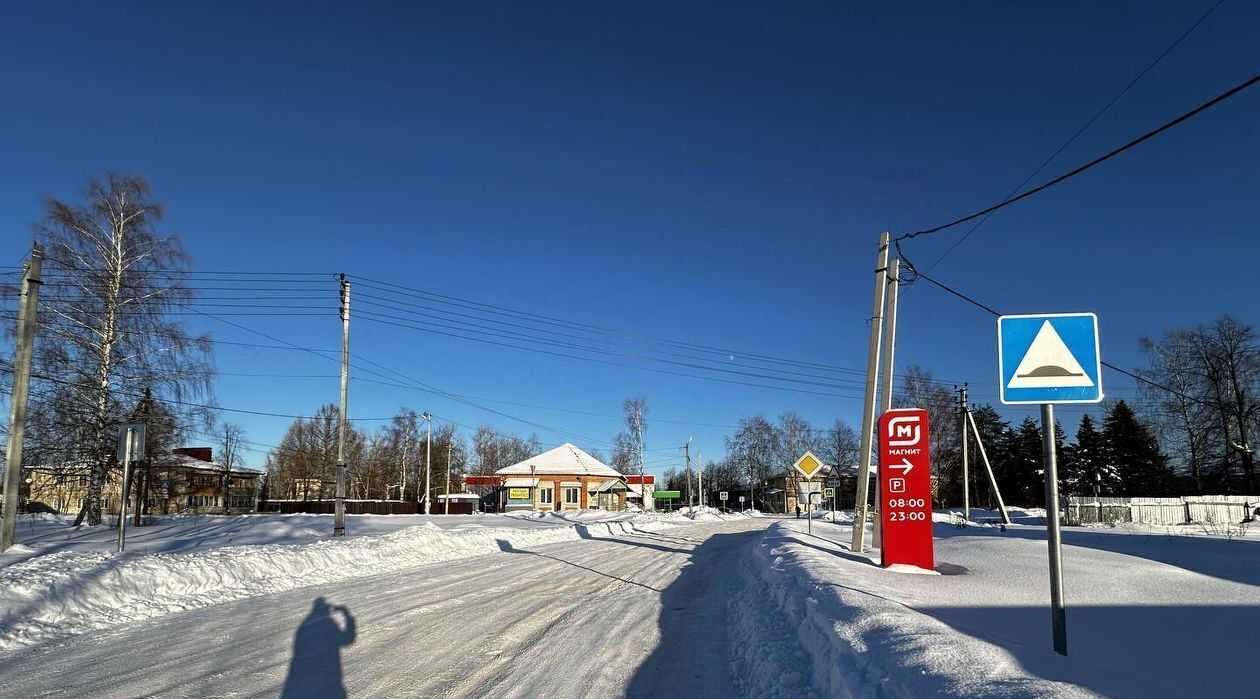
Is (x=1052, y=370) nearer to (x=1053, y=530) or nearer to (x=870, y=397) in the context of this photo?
(x=1053, y=530)

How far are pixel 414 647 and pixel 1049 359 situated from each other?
22.5 ft

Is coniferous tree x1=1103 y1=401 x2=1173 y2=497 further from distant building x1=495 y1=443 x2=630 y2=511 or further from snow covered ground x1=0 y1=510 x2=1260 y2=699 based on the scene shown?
snow covered ground x1=0 y1=510 x2=1260 y2=699

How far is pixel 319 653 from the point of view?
25.6 ft

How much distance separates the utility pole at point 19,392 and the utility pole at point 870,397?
17.9m

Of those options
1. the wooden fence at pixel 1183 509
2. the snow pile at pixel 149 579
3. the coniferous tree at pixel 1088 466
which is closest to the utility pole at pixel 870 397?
the snow pile at pixel 149 579

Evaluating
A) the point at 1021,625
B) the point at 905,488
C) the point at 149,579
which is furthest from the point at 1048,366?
the point at 149,579

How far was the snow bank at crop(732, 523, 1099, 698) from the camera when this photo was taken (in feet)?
13.3

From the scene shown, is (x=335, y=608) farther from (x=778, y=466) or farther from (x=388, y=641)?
(x=778, y=466)

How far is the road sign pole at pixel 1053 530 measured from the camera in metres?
4.64

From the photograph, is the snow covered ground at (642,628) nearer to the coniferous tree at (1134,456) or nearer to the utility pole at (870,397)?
the utility pole at (870,397)

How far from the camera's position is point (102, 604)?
10453 millimetres

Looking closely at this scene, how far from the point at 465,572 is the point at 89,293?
19801mm

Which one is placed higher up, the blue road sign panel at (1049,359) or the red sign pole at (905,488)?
the blue road sign panel at (1049,359)

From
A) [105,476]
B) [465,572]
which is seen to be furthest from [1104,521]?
[105,476]
